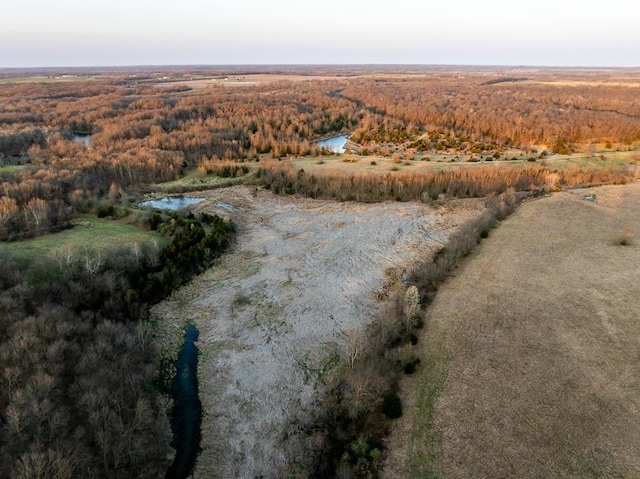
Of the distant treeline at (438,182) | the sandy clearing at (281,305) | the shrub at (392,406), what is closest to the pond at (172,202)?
the sandy clearing at (281,305)

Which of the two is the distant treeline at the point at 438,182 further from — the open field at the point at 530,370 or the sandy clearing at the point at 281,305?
the open field at the point at 530,370

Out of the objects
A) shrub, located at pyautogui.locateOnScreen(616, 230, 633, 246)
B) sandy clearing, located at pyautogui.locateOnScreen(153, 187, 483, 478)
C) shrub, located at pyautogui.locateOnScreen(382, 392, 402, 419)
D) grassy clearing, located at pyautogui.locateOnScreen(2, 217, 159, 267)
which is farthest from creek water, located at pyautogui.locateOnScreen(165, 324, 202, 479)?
shrub, located at pyautogui.locateOnScreen(616, 230, 633, 246)

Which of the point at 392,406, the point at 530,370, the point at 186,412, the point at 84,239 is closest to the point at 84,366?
the point at 186,412

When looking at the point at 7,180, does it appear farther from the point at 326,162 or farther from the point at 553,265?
the point at 553,265

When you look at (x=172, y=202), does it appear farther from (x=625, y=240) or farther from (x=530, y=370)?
(x=625, y=240)

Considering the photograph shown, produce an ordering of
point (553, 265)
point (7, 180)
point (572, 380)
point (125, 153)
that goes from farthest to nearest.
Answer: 1. point (125, 153)
2. point (7, 180)
3. point (553, 265)
4. point (572, 380)

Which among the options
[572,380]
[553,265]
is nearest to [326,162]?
[553,265]
